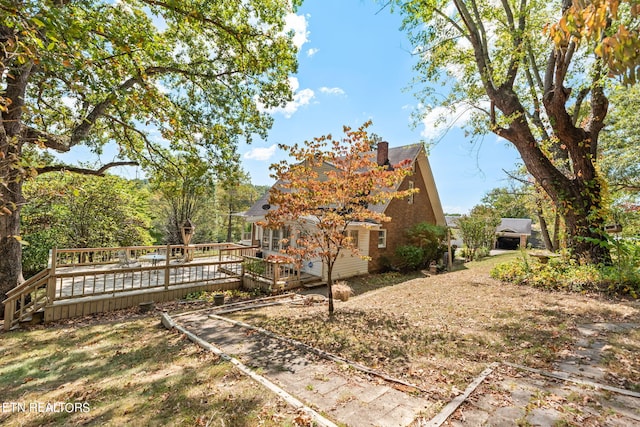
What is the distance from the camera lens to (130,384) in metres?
3.77

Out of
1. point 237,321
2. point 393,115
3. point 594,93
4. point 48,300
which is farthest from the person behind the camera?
point 393,115

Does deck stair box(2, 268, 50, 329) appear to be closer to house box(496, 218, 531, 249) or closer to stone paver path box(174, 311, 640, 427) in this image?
stone paver path box(174, 311, 640, 427)

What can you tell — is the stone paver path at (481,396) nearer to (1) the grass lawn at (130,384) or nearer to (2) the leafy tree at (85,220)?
(1) the grass lawn at (130,384)

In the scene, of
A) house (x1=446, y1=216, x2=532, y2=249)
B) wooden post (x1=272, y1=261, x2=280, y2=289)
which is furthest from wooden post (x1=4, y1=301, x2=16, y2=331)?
house (x1=446, y1=216, x2=532, y2=249)

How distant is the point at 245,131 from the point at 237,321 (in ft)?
21.7

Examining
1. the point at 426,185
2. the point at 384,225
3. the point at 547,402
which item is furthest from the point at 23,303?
the point at 426,185

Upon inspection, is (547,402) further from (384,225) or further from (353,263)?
(384,225)

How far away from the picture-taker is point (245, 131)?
10016mm

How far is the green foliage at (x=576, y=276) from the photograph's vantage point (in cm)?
688

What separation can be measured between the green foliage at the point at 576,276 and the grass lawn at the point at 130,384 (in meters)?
8.65

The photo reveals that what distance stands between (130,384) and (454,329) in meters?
5.41

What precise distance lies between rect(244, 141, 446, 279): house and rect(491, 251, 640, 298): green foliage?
6.16 meters

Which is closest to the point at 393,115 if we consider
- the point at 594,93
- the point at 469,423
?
the point at 594,93

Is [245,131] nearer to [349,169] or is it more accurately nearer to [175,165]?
[175,165]
